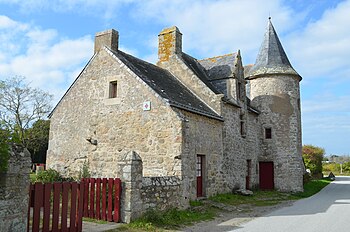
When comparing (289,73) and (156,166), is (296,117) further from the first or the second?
(156,166)

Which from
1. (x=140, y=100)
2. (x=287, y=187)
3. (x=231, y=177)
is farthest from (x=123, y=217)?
(x=287, y=187)

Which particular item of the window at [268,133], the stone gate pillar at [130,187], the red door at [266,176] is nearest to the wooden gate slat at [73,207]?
the stone gate pillar at [130,187]

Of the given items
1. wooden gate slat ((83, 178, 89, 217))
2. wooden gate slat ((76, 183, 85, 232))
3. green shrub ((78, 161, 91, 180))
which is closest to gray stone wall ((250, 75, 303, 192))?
green shrub ((78, 161, 91, 180))

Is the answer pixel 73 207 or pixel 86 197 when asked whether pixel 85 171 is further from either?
pixel 73 207

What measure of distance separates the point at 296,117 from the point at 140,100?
11958mm

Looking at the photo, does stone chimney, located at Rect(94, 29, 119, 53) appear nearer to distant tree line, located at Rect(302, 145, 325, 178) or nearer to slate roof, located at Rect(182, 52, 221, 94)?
slate roof, located at Rect(182, 52, 221, 94)

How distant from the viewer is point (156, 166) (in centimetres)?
1223

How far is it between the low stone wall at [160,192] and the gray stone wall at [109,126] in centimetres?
106

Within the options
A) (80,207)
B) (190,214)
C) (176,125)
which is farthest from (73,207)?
(176,125)

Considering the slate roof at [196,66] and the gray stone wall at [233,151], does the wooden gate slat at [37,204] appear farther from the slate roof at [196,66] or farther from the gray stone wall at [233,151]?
the slate roof at [196,66]

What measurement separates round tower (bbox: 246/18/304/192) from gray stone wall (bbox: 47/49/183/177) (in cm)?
1048

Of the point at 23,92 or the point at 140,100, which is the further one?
the point at 23,92

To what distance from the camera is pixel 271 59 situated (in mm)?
21438

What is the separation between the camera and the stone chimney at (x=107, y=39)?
14.8 m
